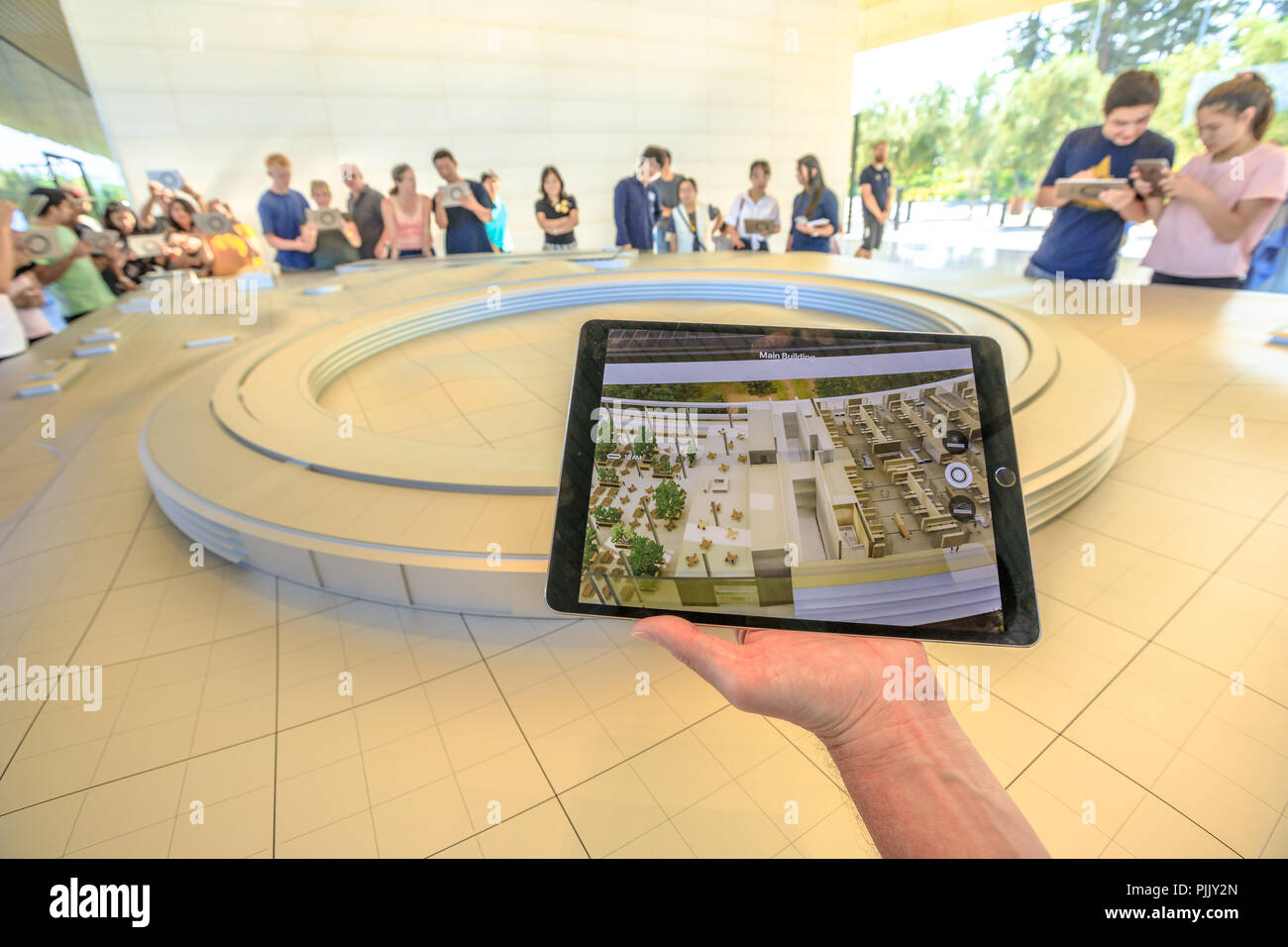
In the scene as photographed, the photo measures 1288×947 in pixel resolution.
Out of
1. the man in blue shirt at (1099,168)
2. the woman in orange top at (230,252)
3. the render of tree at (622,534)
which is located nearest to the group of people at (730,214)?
the man in blue shirt at (1099,168)

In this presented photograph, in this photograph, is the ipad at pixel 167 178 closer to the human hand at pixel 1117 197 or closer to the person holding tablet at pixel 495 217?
the person holding tablet at pixel 495 217

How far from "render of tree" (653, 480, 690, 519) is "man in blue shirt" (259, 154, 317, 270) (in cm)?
802

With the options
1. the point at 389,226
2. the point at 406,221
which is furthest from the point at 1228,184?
the point at 389,226

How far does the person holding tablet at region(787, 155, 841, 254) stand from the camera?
6383 mm

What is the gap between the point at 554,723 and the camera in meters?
1.50

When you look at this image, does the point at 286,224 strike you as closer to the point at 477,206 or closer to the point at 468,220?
the point at 468,220

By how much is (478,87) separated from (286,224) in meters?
5.06

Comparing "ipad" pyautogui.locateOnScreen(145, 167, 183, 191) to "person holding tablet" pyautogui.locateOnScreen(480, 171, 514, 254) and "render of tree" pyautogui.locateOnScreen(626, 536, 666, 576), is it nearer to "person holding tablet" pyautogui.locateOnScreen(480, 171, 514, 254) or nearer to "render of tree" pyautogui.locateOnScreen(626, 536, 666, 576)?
"person holding tablet" pyautogui.locateOnScreen(480, 171, 514, 254)

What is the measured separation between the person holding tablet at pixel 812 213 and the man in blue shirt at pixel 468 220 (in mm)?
3930

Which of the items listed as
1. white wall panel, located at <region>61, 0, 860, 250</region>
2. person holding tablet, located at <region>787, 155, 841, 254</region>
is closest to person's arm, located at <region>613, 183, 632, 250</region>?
person holding tablet, located at <region>787, 155, 841, 254</region>

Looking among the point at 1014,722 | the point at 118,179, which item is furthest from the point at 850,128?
the point at 1014,722

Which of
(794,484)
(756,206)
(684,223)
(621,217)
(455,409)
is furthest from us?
(684,223)

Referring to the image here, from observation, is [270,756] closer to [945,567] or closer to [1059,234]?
[945,567]

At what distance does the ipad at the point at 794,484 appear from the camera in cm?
98
